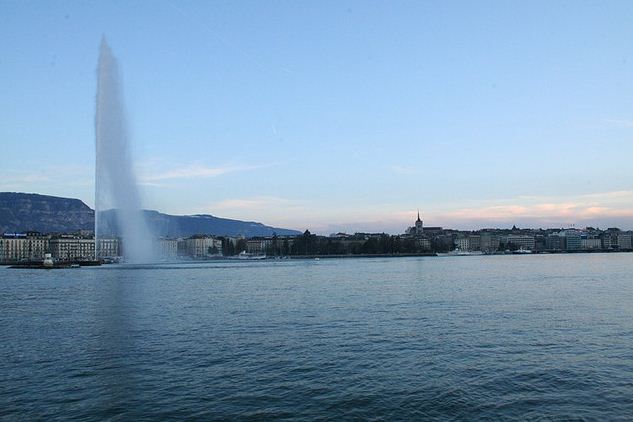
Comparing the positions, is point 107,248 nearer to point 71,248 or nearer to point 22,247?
point 71,248

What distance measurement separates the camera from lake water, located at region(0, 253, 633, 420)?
40.3 feet

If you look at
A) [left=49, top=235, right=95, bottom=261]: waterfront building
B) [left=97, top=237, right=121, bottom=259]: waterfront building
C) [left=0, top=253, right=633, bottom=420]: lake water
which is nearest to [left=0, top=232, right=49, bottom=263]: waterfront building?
[left=49, top=235, right=95, bottom=261]: waterfront building

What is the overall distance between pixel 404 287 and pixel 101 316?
22.0m

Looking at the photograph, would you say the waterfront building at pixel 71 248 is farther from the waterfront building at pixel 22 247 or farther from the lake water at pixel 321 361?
the lake water at pixel 321 361

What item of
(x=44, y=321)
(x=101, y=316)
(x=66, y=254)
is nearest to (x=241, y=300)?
(x=101, y=316)

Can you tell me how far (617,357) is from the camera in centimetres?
1662

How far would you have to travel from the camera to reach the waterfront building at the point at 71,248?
164 m

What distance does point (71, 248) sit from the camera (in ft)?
557

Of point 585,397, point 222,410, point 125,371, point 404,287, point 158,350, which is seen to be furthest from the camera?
point 404,287

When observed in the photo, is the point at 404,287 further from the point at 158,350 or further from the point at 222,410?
the point at 222,410

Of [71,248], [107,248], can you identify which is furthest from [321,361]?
[71,248]

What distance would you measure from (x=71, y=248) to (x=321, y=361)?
551ft

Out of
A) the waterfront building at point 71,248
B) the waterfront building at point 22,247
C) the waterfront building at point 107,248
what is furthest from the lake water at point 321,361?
the waterfront building at point 71,248

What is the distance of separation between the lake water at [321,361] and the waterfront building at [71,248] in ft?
473
